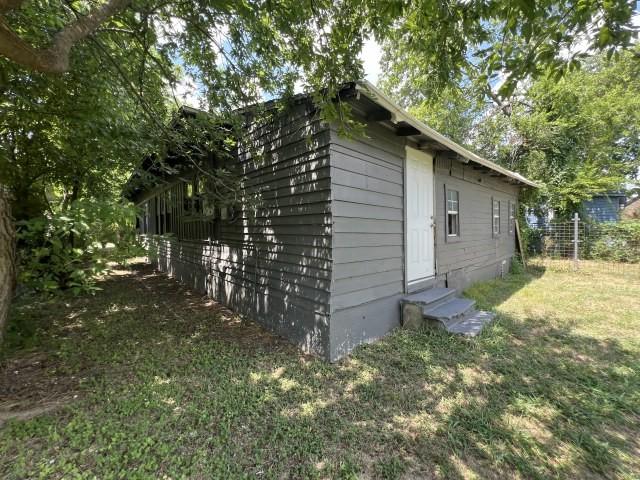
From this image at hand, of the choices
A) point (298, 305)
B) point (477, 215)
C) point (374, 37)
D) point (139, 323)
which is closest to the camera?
point (374, 37)

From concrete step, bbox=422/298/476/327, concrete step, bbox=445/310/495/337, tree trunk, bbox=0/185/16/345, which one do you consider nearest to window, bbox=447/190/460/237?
concrete step, bbox=422/298/476/327

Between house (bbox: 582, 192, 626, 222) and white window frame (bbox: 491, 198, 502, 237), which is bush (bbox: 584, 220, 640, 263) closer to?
white window frame (bbox: 491, 198, 502, 237)

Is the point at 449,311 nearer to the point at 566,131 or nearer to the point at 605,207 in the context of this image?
the point at 566,131

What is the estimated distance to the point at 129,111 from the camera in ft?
16.2

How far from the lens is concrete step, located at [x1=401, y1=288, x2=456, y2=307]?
434cm

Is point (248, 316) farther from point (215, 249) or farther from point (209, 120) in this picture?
point (209, 120)

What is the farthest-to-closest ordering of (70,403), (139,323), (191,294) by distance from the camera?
1. (191,294)
2. (139,323)
3. (70,403)

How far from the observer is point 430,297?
4.60 m

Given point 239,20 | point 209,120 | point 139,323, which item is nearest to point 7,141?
point 209,120

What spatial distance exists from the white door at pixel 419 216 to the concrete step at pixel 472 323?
936 millimetres

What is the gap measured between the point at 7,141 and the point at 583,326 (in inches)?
369

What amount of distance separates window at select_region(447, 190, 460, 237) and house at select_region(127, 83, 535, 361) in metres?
0.03

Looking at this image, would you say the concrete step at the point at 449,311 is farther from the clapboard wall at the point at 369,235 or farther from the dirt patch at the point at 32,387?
the dirt patch at the point at 32,387

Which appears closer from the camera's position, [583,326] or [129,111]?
[583,326]
